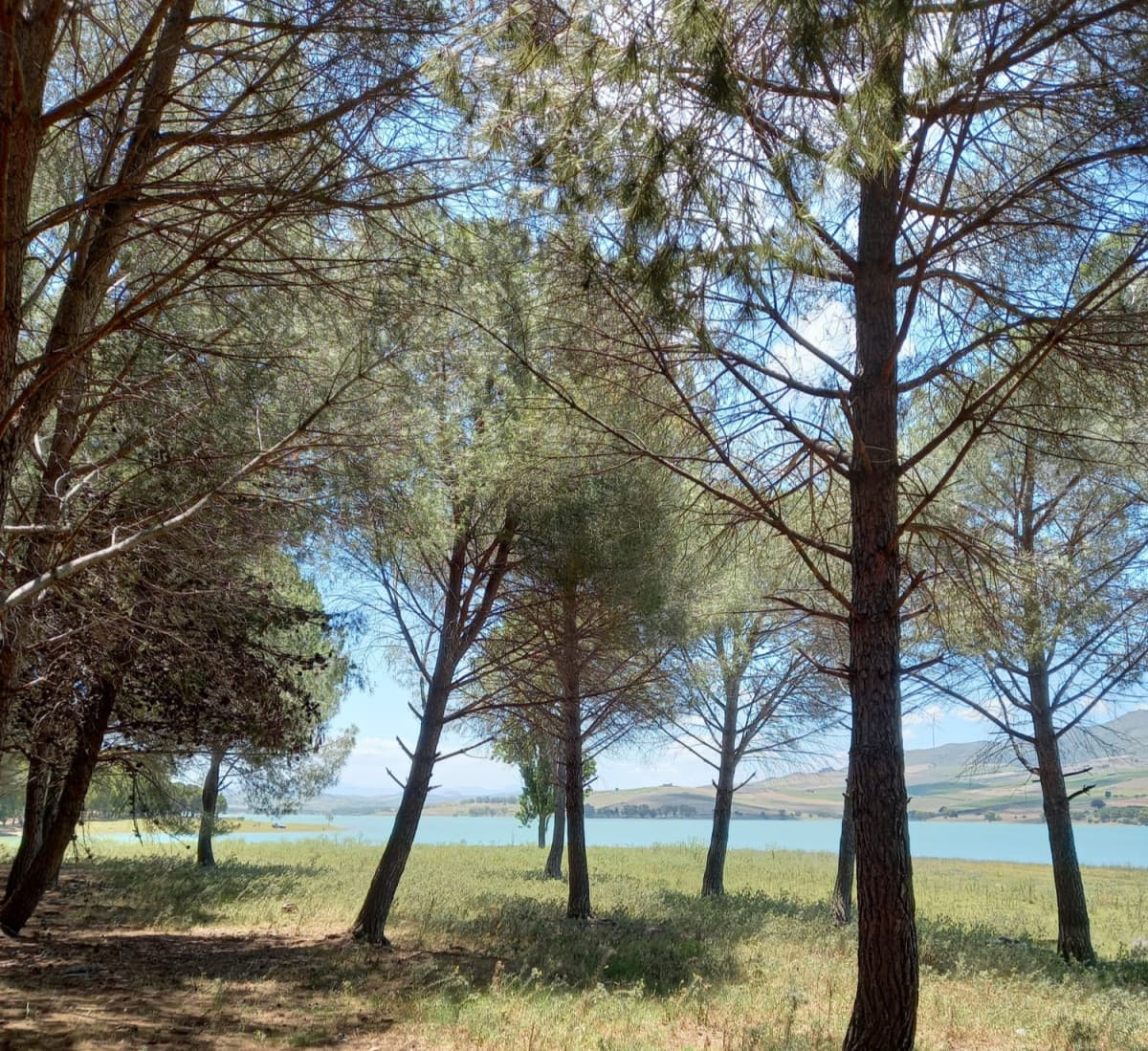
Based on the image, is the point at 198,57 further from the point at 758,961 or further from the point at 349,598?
the point at 758,961

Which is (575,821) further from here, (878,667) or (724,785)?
(878,667)

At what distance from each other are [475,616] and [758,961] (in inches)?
168

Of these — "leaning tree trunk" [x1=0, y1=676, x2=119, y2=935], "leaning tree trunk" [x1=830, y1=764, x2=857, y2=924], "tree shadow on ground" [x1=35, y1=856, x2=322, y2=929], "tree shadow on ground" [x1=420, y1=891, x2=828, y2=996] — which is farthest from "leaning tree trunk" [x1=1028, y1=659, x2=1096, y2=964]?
"leaning tree trunk" [x1=0, y1=676, x2=119, y2=935]

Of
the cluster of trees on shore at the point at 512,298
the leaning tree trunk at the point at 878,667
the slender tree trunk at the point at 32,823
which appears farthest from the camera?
the slender tree trunk at the point at 32,823

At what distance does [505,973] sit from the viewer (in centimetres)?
698

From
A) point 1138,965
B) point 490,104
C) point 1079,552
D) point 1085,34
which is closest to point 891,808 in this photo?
point 1085,34

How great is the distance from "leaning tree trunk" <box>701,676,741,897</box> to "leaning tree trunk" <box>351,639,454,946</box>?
730 cm

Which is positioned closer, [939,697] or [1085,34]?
[1085,34]

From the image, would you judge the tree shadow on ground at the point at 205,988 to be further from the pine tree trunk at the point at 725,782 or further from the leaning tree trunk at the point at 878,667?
the pine tree trunk at the point at 725,782

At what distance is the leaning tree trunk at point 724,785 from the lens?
48.7 feet

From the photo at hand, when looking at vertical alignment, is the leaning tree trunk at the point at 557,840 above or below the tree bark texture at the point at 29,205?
below

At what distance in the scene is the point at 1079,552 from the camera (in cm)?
918

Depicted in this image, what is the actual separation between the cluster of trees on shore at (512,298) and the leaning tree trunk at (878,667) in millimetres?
21

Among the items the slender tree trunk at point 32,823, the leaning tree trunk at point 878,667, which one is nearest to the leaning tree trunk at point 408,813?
the slender tree trunk at point 32,823
